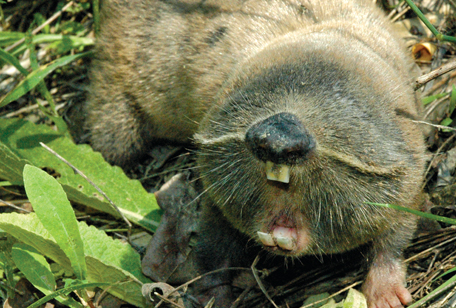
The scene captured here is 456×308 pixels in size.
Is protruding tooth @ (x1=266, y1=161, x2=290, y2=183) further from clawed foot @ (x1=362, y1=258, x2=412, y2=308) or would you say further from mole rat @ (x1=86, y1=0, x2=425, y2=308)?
clawed foot @ (x1=362, y1=258, x2=412, y2=308)

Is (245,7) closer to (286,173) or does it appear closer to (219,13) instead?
(219,13)

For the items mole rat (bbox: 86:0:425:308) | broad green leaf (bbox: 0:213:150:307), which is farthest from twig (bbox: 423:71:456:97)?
broad green leaf (bbox: 0:213:150:307)

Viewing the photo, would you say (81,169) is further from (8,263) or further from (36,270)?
(36,270)

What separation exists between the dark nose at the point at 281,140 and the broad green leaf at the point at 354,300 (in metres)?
1.26

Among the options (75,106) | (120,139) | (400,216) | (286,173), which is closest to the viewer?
(286,173)

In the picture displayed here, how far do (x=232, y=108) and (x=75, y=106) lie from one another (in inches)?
117

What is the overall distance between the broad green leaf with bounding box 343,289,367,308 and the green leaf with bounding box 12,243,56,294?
1.90m

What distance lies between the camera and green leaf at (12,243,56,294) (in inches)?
136

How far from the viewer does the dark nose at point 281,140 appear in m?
2.58

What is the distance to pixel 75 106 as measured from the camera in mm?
5602

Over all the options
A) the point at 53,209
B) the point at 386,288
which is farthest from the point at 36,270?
the point at 386,288

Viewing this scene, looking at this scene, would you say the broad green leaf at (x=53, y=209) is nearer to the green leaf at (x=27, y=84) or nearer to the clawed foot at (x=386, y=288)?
the green leaf at (x=27, y=84)

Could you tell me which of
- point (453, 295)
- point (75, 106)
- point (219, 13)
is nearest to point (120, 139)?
point (75, 106)

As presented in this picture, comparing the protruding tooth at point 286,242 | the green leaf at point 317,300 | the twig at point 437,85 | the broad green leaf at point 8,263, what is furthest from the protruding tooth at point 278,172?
the twig at point 437,85
